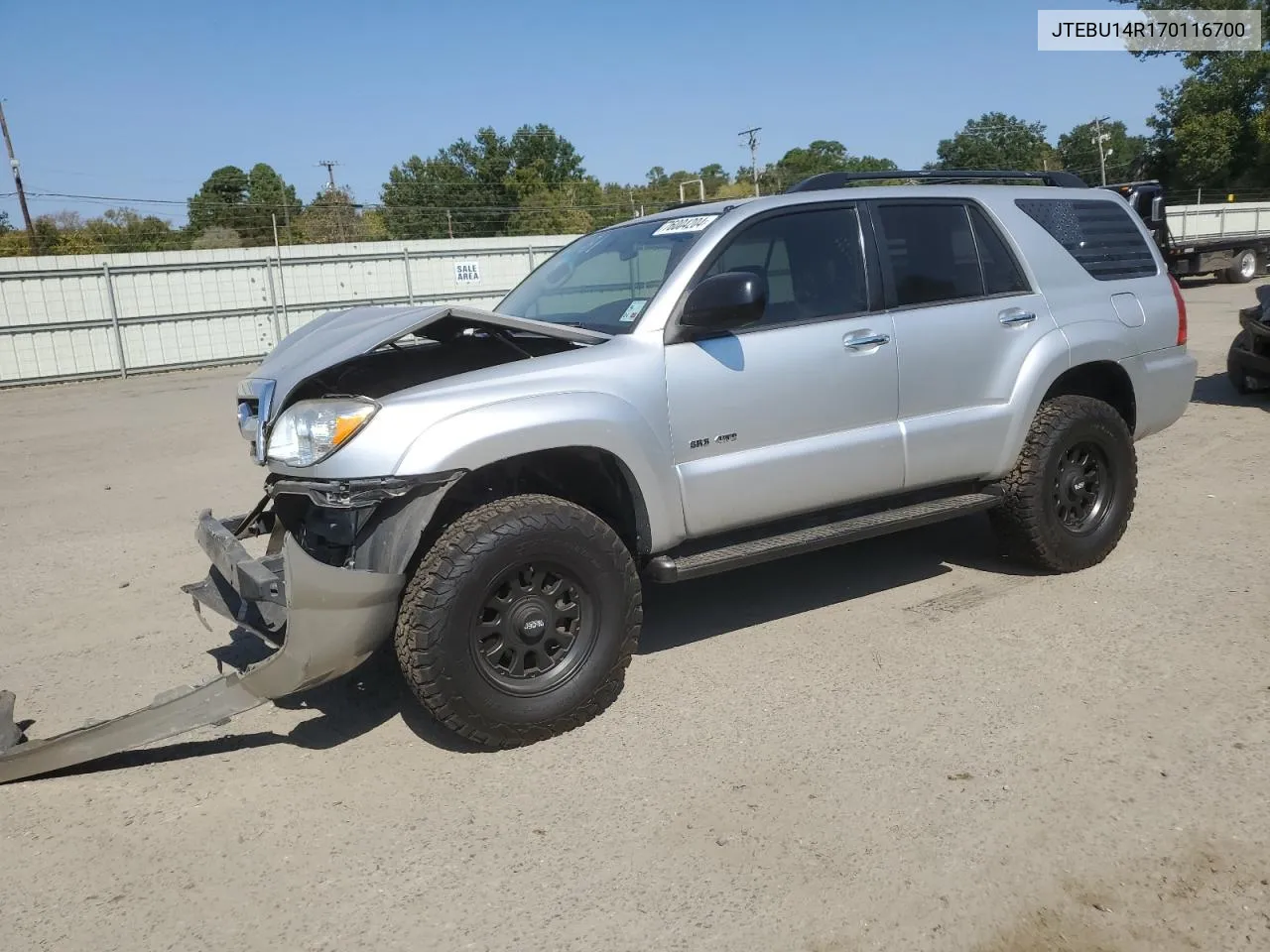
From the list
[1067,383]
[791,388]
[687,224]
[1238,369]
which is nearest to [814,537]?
[791,388]

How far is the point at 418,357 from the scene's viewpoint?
4086 millimetres

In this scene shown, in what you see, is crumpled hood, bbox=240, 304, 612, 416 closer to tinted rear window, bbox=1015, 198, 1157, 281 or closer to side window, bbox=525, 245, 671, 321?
side window, bbox=525, 245, 671, 321

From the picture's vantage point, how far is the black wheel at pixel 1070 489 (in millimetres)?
4969

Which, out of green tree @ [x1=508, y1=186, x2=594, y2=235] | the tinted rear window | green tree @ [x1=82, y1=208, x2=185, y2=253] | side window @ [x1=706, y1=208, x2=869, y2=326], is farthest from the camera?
green tree @ [x1=508, y1=186, x2=594, y2=235]

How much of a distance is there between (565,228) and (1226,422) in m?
44.5

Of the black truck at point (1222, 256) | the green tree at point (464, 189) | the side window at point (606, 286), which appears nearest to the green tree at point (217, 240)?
the green tree at point (464, 189)

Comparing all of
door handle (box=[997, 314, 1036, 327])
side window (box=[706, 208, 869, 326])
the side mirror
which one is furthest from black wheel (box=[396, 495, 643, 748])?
door handle (box=[997, 314, 1036, 327])

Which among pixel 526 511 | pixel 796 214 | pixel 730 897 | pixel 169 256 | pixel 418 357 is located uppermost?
pixel 169 256

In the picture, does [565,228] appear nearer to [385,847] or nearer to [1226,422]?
[1226,422]

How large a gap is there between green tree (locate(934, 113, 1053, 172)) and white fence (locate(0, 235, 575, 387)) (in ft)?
235

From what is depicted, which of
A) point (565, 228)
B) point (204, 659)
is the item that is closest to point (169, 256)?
point (204, 659)

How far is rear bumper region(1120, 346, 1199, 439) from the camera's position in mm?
5391

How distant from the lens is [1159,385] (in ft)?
18.0

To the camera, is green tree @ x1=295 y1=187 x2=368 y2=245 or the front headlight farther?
green tree @ x1=295 y1=187 x2=368 y2=245
